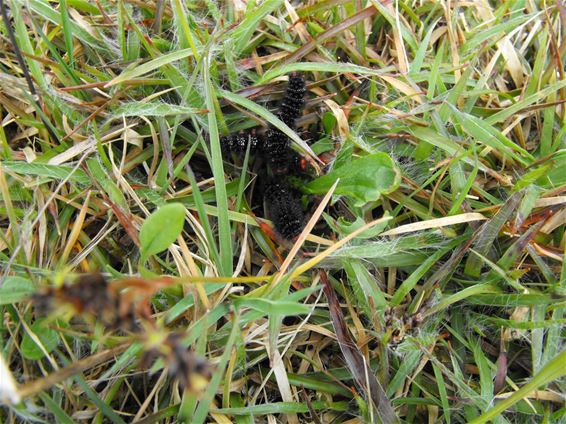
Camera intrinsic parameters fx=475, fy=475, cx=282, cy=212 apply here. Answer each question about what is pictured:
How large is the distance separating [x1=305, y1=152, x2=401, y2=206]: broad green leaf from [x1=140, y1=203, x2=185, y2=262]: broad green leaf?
75 centimetres

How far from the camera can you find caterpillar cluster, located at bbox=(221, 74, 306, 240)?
214 cm

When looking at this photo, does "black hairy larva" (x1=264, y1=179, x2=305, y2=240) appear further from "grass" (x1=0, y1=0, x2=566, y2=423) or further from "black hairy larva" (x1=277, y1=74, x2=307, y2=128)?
"black hairy larva" (x1=277, y1=74, x2=307, y2=128)

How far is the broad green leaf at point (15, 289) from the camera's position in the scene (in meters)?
1.76

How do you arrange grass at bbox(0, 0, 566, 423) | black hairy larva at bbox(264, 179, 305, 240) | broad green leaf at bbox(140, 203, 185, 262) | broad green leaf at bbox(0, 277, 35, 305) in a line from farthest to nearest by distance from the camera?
black hairy larva at bbox(264, 179, 305, 240)
grass at bbox(0, 0, 566, 423)
broad green leaf at bbox(0, 277, 35, 305)
broad green leaf at bbox(140, 203, 185, 262)

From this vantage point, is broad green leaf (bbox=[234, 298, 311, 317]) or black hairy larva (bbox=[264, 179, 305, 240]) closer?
broad green leaf (bbox=[234, 298, 311, 317])

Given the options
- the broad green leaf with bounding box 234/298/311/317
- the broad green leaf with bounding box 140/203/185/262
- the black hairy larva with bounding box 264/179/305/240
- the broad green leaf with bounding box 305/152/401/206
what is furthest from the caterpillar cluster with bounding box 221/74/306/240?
the broad green leaf with bounding box 140/203/185/262

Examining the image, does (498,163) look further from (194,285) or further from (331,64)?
(194,285)

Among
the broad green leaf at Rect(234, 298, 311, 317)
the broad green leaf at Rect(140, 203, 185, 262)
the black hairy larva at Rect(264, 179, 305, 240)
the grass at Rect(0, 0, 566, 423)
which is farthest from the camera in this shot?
the black hairy larva at Rect(264, 179, 305, 240)

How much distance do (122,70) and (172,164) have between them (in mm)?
623

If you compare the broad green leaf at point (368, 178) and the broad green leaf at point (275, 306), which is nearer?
the broad green leaf at point (275, 306)

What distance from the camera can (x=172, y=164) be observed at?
2135 millimetres

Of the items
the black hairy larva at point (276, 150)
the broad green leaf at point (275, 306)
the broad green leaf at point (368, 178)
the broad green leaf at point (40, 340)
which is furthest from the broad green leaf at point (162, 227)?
the broad green leaf at point (368, 178)

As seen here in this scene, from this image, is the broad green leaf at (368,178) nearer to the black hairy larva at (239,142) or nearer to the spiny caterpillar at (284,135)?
the spiny caterpillar at (284,135)

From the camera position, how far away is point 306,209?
231cm
